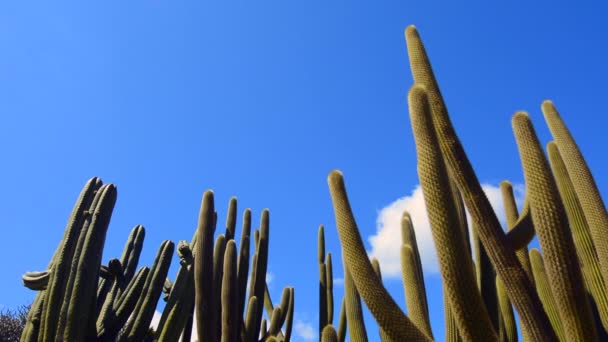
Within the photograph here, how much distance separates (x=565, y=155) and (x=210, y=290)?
3.22 meters

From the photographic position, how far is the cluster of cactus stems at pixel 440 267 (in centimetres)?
221

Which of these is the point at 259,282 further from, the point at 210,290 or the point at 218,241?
the point at 210,290

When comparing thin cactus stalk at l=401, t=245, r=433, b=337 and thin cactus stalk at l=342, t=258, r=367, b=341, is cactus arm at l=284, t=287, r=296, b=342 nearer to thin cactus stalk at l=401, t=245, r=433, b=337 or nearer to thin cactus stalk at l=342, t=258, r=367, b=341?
thin cactus stalk at l=342, t=258, r=367, b=341

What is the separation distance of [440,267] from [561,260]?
0.51 meters

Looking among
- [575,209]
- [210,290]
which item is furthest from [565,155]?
[210,290]

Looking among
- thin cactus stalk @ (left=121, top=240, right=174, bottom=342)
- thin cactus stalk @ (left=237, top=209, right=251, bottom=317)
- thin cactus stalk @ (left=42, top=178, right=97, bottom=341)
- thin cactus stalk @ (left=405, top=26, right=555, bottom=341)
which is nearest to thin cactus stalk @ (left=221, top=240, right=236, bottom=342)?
thin cactus stalk @ (left=237, top=209, right=251, bottom=317)

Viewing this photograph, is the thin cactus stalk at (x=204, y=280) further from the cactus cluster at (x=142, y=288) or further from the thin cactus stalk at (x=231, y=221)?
the thin cactus stalk at (x=231, y=221)

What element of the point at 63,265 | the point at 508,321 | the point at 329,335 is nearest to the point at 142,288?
the point at 63,265

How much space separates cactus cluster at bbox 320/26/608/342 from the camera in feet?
7.18

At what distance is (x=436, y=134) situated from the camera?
97.7 inches

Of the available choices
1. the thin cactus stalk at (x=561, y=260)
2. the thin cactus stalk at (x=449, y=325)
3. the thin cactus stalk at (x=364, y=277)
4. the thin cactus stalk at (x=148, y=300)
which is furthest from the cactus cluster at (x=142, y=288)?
the thin cactus stalk at (x=561, y=260)

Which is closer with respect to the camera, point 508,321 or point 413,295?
point 413,295

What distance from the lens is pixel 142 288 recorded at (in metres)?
6.41

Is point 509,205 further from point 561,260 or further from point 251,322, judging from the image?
point 251,322
